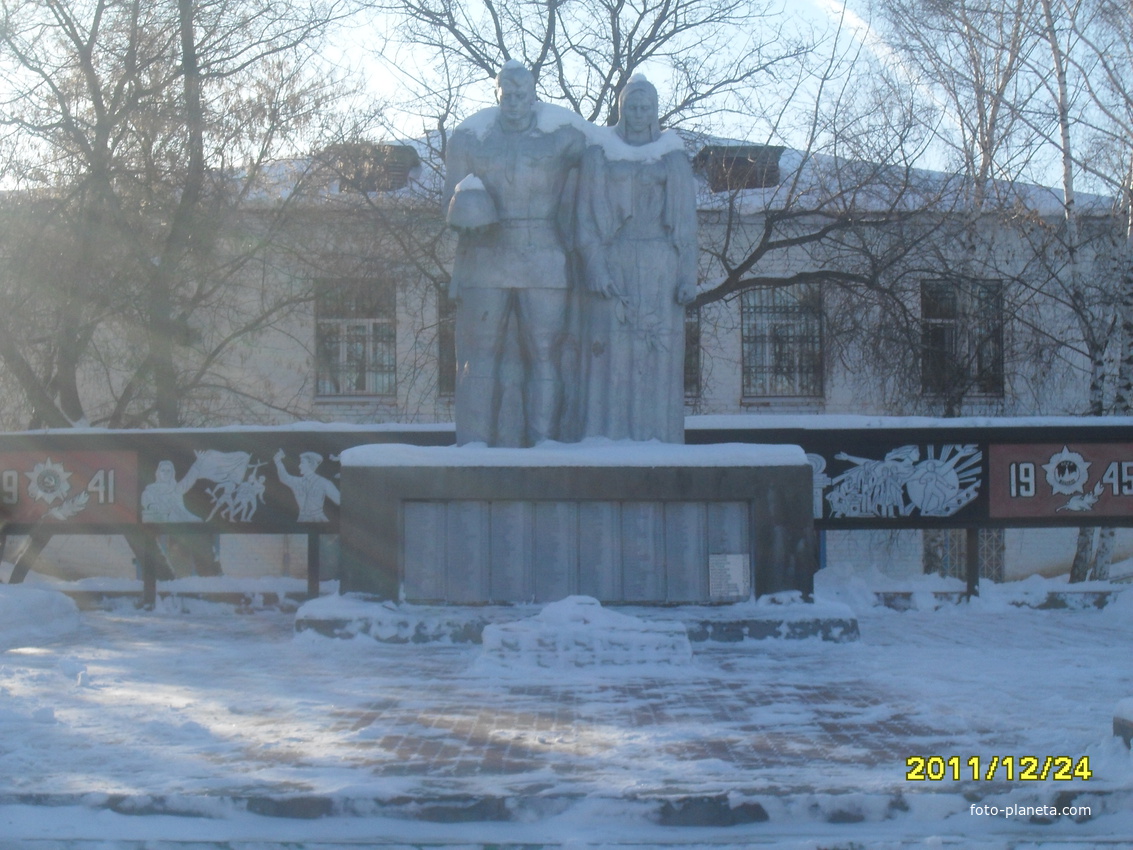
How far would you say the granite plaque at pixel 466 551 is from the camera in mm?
7531

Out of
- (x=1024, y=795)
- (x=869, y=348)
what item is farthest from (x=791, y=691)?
(x=869, y=348)

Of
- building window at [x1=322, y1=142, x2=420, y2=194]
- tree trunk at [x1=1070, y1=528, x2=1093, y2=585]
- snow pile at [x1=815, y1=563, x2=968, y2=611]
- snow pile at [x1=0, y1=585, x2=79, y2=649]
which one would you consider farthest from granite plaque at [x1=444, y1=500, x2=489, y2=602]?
tree trunk at [x1=1070, y1=528, x2=1093, y2=585]

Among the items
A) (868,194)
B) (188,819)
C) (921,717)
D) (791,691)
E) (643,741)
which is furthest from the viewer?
(868,194)

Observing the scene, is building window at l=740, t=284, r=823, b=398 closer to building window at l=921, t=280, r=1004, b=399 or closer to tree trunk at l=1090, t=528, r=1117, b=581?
building window at l=921, t=280, r=1004, b=399

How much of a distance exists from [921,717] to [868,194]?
425 inches

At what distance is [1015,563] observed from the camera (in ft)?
64.1

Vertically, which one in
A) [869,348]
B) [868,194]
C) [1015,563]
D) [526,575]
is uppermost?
[868,194]

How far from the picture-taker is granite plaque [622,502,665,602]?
750 centimetres

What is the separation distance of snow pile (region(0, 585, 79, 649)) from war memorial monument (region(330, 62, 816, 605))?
223cm

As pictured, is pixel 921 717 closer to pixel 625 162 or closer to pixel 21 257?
pixel 625 162

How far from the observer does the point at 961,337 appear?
15922 mm

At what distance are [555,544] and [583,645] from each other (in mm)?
1177

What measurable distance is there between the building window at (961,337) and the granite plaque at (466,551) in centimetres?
896
